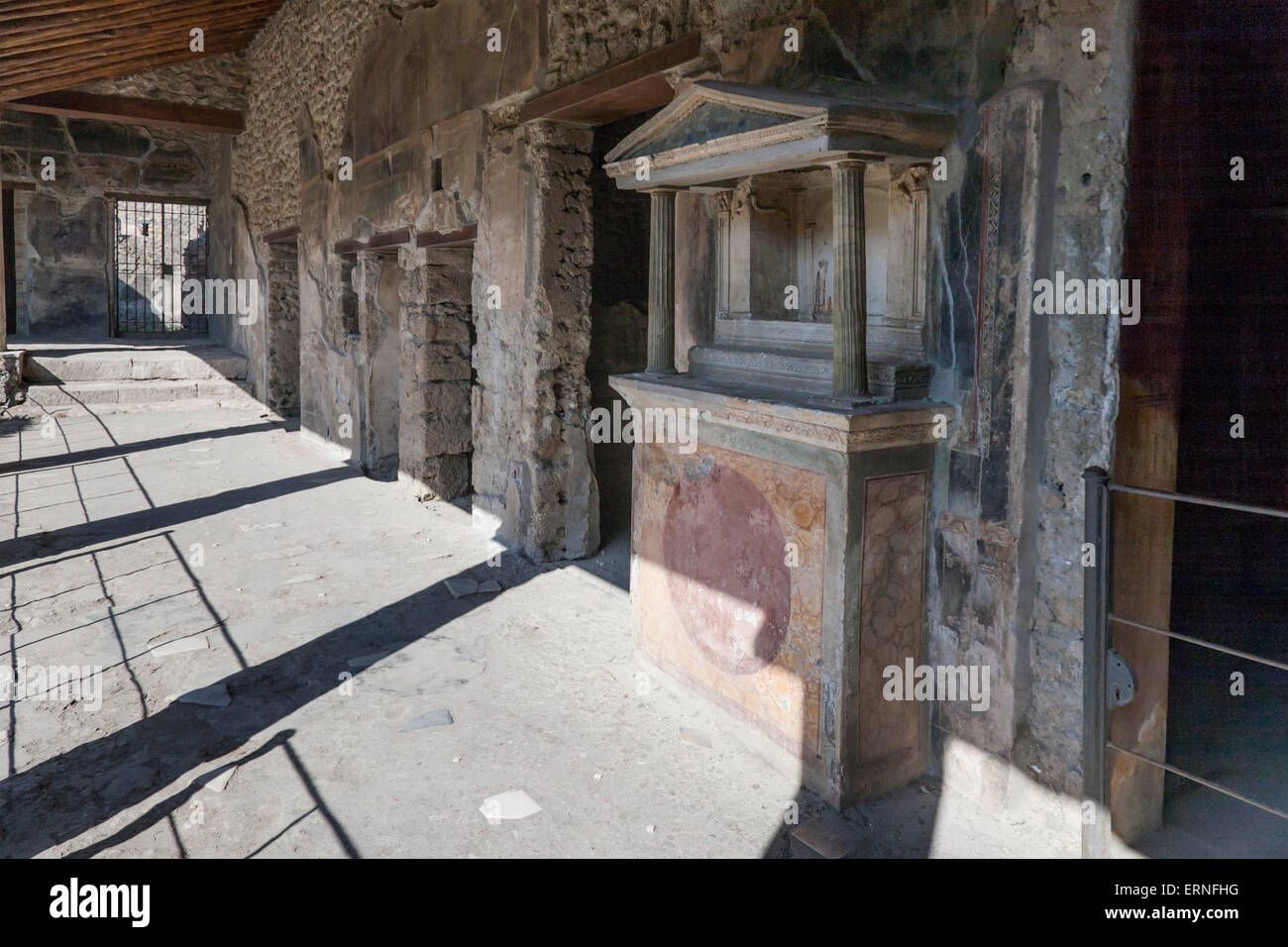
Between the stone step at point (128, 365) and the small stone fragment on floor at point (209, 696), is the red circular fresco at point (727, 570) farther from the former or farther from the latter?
the stone step at point (128, 365)

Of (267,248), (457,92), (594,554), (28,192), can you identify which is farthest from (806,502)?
(28,192)

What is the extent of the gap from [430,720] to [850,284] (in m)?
2.40

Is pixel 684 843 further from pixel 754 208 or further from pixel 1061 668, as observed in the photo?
pixel 754 208

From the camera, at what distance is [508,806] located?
331cm

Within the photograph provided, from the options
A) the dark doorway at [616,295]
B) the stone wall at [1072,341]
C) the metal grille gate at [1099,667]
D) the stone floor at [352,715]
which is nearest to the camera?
the metal grille gate at [1099,667]

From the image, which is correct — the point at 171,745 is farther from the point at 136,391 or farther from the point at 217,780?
the point at 136,391

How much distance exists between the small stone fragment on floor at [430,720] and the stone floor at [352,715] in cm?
3

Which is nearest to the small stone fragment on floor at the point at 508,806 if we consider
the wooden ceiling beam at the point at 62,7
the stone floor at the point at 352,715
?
the stone floor at the point at 352,715

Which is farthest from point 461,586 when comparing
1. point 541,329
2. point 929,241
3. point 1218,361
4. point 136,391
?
point 136,391

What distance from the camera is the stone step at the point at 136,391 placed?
1230cm

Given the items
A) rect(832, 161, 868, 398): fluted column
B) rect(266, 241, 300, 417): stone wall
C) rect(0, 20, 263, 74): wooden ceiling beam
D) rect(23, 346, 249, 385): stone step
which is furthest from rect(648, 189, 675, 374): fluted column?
rect(23, 346, 249, 385): stone step

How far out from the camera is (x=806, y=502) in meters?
3.40

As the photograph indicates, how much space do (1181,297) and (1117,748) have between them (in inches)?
54.4

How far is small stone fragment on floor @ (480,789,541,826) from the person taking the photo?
325 centimetres
